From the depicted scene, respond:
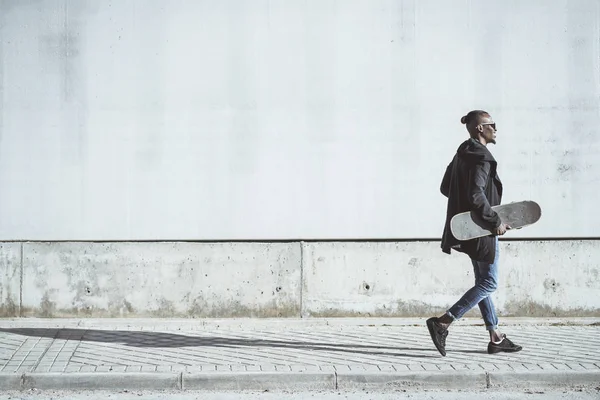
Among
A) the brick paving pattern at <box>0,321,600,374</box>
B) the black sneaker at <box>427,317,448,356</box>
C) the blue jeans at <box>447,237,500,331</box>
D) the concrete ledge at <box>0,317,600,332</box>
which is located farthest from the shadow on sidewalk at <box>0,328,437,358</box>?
the blue jeans at <box>447,237,500,331</box>

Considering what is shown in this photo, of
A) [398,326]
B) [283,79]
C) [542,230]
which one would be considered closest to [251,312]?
[398,326]

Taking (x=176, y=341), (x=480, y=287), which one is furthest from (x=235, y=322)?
(x=480, y=287)

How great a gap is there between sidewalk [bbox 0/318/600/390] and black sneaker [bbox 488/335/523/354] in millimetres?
65

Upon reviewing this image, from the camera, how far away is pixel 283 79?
9242 mm

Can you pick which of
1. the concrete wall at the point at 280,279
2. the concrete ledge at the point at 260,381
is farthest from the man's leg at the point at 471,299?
the concrete wall at the point at 280,279

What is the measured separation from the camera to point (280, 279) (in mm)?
9180

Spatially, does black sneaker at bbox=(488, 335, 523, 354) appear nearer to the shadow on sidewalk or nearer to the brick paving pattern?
the brick paving pattern

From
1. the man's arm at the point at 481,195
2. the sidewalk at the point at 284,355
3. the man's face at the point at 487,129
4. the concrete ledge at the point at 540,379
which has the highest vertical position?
the man's face at the point at 487,129

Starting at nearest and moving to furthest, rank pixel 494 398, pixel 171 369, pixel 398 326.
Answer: pixel 494 398
pixel 171 369
pixel 398 326

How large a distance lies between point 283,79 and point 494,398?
13.6 feet

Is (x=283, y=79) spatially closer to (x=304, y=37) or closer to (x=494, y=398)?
(x=304, y=37)

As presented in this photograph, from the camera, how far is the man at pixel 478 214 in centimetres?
718

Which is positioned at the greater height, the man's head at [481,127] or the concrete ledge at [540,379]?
the man's head at [481,127]

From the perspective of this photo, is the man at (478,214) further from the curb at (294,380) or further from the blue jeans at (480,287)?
the curb at (294,380)
